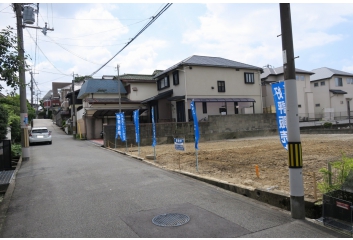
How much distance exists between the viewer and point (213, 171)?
8.78 m

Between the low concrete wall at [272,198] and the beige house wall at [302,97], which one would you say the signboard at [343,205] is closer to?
the low concrete wall at [272,198]

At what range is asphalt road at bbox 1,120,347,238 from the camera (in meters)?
4.14

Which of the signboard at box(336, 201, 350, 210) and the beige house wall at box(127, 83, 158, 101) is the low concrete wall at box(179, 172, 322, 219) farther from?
Result: the beige house wall at box(127, 83, 158, 101)

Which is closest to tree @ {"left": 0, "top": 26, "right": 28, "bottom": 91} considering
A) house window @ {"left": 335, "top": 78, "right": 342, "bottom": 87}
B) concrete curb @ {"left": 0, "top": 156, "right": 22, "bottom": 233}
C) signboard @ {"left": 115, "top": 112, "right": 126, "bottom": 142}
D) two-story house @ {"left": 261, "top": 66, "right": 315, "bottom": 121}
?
concrete curb @ {"left": 0, "top": 156, "right": 22, "bottom": 233}

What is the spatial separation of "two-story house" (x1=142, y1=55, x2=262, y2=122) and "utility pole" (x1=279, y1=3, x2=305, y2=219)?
19.9 metres

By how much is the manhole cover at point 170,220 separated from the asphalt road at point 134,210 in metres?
0.10

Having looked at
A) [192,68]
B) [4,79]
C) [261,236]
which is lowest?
[261,236]

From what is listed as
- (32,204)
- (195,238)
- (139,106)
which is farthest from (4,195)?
(139,106)

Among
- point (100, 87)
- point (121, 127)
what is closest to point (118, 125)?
point (121, 127)

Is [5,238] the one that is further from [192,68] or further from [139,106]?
[139,106]

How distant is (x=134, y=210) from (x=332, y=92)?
3774 centimetres

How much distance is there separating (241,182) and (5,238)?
525cm

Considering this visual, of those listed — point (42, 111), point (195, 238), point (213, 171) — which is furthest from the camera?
point (42, 111)

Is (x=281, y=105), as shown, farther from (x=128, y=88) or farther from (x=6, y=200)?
(x=128, y=88)
